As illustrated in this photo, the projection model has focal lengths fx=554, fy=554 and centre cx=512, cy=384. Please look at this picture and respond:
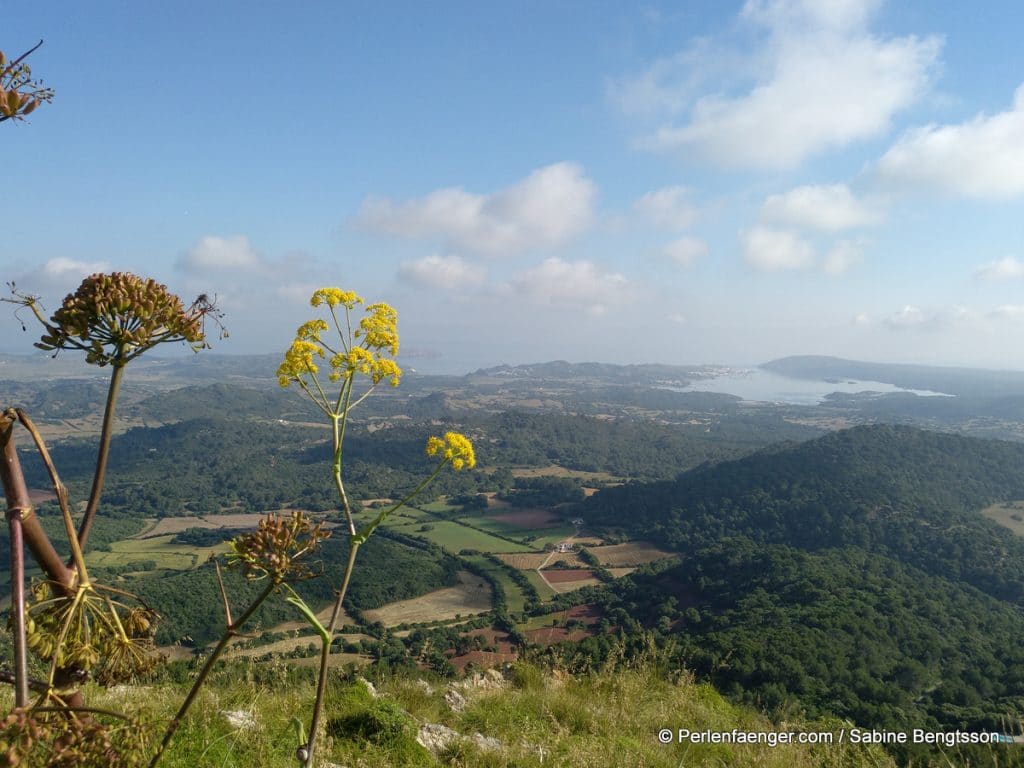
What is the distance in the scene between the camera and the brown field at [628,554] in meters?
66.9

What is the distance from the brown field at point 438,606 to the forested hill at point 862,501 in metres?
31.4

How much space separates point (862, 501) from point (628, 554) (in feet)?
98.9

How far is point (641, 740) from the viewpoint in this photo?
573cm

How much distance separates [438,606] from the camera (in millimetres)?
52625

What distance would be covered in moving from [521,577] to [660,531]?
1083 inches

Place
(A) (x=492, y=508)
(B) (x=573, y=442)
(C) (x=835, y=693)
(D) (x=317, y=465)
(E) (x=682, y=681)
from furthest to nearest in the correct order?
(B) (x=573, y=442) < (D) (x=317, y=465) < (A) (x=492, y=508) < (C) (x=835, y=693) < (E) (x=682, y=681)

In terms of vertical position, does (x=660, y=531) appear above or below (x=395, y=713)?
below

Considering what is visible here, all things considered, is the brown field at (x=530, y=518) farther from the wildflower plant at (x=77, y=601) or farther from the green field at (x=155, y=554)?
the wildflower plant at (x=77, y=601)

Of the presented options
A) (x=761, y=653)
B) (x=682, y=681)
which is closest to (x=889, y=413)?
(x=761, y=653)

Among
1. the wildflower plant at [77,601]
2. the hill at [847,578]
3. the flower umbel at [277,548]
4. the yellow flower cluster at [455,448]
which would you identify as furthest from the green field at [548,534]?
the wildflower plant at [77,601]

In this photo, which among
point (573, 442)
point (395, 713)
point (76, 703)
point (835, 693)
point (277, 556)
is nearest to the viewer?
point (76, 703)

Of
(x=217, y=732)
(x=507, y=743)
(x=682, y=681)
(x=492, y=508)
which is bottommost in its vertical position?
(x=492, y=508)

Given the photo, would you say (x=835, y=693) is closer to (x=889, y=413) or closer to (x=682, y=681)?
(x=682, y=681)

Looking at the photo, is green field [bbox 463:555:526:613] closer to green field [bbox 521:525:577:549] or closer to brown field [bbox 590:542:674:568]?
green field [bbox 521:525:577:549]
